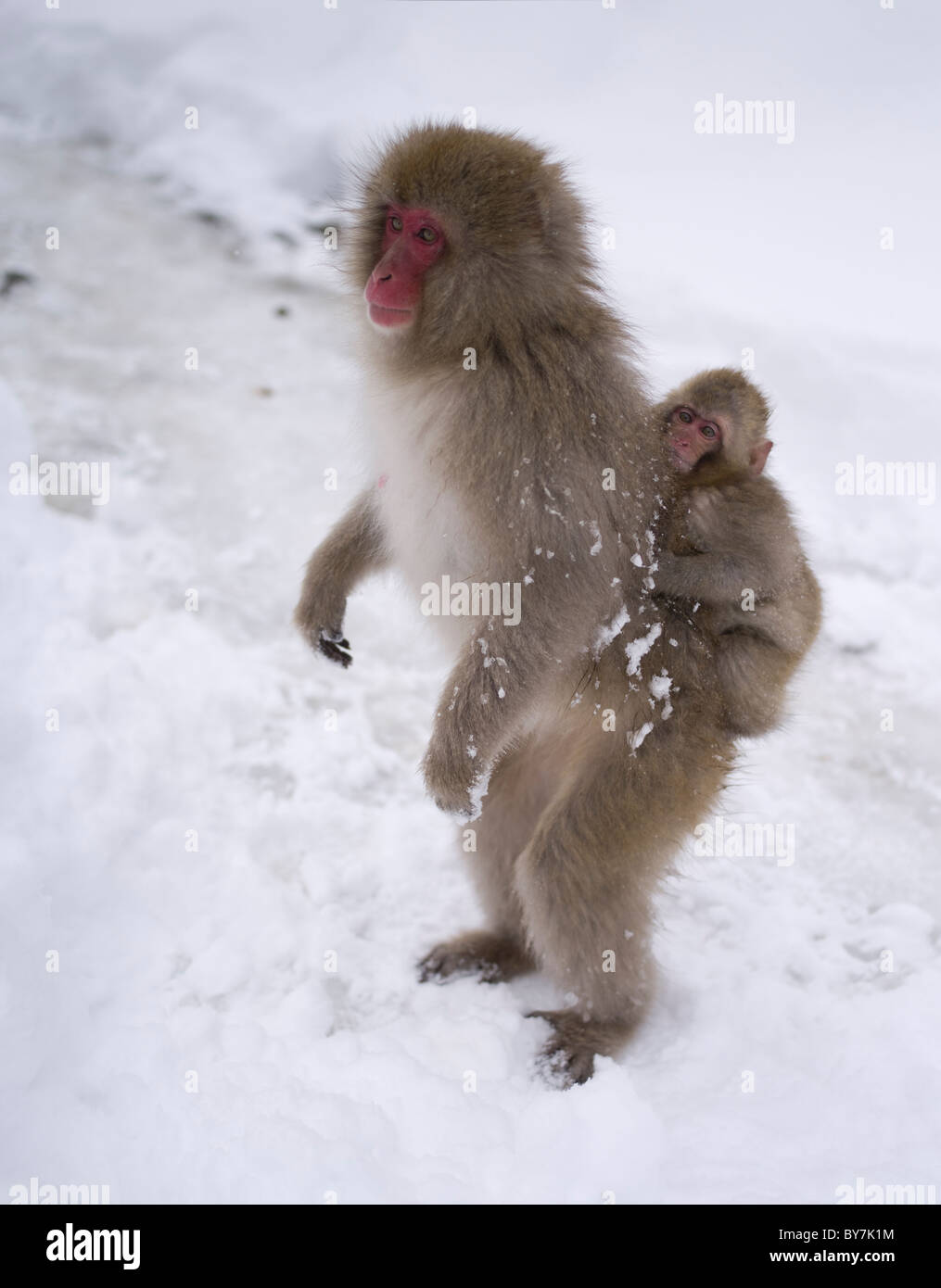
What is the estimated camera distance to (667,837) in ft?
8.61

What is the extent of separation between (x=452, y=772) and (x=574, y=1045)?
93 centimetres

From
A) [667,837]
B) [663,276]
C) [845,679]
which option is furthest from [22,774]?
[663,276]

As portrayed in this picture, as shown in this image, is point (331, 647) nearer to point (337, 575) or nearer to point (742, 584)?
point (337, 575)

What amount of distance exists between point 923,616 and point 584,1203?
3.61 metres

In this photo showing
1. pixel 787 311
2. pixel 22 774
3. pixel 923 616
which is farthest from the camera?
pixel 787 311

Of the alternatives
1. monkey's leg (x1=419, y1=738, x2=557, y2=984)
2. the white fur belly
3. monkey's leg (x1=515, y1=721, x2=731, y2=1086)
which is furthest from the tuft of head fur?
monkey's leg (x1=419, y1=738, x2=557, y2=984)

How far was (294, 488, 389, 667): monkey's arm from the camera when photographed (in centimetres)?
315

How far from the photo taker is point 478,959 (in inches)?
126

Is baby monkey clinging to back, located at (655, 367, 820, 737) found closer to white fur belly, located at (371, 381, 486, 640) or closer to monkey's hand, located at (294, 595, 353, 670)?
white fur belly, located at (371, 381, 486, 640)

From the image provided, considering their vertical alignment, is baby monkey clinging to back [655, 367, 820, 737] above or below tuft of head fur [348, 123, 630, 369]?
below

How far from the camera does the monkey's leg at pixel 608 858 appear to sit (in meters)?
2.57

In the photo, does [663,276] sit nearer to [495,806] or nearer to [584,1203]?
[495,806]

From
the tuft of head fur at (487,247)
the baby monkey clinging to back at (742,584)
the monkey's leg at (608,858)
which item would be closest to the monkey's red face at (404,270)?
the tuft of head fur at (487,247)

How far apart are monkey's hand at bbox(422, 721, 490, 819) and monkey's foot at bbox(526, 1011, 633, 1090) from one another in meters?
0.78
